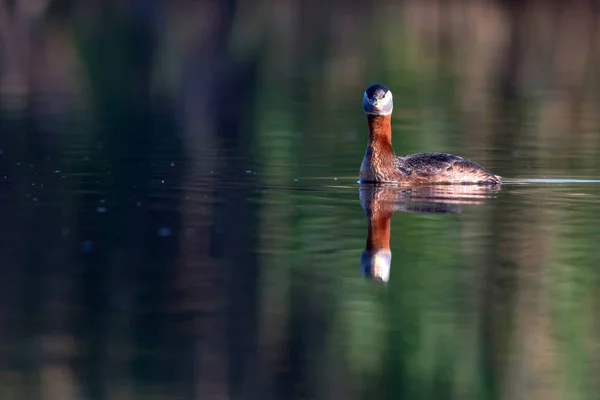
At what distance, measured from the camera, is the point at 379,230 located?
37.8 ft

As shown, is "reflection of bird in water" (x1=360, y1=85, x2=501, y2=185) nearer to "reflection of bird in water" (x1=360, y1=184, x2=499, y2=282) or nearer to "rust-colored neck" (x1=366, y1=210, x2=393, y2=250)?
"reflection of bird in water" (x1=360, y1=184, x2=499, y2=282)

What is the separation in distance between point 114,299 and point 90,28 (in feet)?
94.2

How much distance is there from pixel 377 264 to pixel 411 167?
14.7 feet

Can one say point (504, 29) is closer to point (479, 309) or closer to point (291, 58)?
point (291, 58)

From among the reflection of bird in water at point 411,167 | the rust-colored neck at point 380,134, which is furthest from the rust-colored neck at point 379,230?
the rust-colored neck at point 380,134

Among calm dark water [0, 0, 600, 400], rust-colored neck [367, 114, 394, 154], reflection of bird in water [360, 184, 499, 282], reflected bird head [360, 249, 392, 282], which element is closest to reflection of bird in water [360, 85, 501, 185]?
rust-colored neck [367, 114, 394, 154]

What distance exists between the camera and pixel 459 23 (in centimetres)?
4084

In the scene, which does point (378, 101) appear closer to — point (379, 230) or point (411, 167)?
point (411, 167)

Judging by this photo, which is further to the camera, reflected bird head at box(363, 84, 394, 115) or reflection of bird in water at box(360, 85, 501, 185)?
reflected bird head at box(363, 84, 394, 115)

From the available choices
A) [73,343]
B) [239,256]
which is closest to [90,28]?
[239,256]

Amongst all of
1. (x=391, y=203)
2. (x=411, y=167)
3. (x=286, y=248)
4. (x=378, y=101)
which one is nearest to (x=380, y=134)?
(x=378, y=101)

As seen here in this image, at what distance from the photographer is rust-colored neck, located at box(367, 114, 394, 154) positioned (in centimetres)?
1470

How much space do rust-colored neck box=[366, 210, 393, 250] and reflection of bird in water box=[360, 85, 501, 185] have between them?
1.96 meters

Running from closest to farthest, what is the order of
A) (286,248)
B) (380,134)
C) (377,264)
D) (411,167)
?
1. (377,264)
2. (286,248)
3. (411,167)
4. (380,134)
